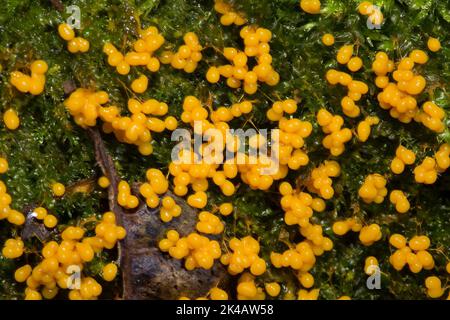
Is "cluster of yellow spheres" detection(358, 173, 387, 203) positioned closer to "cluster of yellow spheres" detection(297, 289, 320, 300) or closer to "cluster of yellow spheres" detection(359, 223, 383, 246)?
"cluster of yellow spheres" detection(359, 223, 383, 246)

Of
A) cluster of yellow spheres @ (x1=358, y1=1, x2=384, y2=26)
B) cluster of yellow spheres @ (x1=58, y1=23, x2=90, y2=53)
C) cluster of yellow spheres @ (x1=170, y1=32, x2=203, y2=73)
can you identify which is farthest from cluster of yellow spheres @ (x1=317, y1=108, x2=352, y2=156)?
cluster of yellow spheres @ (x1=58, y1=23, x2=90, y2=53)

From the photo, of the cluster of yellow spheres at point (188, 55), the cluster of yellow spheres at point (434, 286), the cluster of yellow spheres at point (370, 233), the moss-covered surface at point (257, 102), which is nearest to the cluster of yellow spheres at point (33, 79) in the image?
the moss-covered surface at point (257, 102)

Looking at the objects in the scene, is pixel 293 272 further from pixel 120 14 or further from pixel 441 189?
pixel 120 14

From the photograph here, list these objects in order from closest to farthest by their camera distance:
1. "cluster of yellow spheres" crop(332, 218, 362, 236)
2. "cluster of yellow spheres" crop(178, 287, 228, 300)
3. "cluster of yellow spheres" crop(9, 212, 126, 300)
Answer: "cluster of yellow spheres" crop(9, 212, 126, 300), "cluster of yellow spheres" crop(178, 287, 228, 300), "cluster of yellow spheres" crop(332, 218, 362, 236)

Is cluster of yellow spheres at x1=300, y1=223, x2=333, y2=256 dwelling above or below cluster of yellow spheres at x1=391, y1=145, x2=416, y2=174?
below

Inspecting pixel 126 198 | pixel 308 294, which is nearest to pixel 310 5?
pixel 126 198

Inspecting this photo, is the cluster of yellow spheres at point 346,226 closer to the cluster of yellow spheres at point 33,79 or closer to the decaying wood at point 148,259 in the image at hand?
the decaying wood at point 148,259
